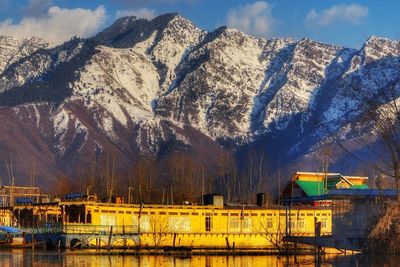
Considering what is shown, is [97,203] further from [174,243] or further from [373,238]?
[373,238]

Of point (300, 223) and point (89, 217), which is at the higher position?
point (89, 217)

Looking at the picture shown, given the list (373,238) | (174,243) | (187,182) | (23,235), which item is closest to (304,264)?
(373,238)

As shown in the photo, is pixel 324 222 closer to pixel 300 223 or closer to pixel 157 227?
pixel 300 223

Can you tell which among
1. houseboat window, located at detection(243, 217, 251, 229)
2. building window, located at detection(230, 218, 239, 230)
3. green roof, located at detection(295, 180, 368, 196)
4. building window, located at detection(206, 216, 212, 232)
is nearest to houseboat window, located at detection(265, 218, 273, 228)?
houseboat window, located at detection(243, 217, 251, 229)

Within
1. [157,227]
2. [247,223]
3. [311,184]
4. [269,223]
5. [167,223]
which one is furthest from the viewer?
[311,184]

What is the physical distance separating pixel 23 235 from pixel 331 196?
99.6 feet

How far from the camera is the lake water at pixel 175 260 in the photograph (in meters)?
59.1

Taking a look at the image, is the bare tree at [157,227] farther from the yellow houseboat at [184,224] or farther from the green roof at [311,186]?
the green roof at [311,186]

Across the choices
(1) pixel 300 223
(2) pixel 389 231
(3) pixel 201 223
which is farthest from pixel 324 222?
(2) pixel 389 231

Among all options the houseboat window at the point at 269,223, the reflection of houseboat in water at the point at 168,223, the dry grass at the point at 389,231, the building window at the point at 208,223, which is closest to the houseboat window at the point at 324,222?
the reflection of houseboat in water at the point at 168,223

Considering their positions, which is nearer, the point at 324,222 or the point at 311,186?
the point at 324,222

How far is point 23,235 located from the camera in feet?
276

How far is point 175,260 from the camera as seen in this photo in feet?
217

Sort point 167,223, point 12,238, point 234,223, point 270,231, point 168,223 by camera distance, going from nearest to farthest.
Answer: point 12,238, point 167,223, point 168,223, point 234,223, point 270,231
